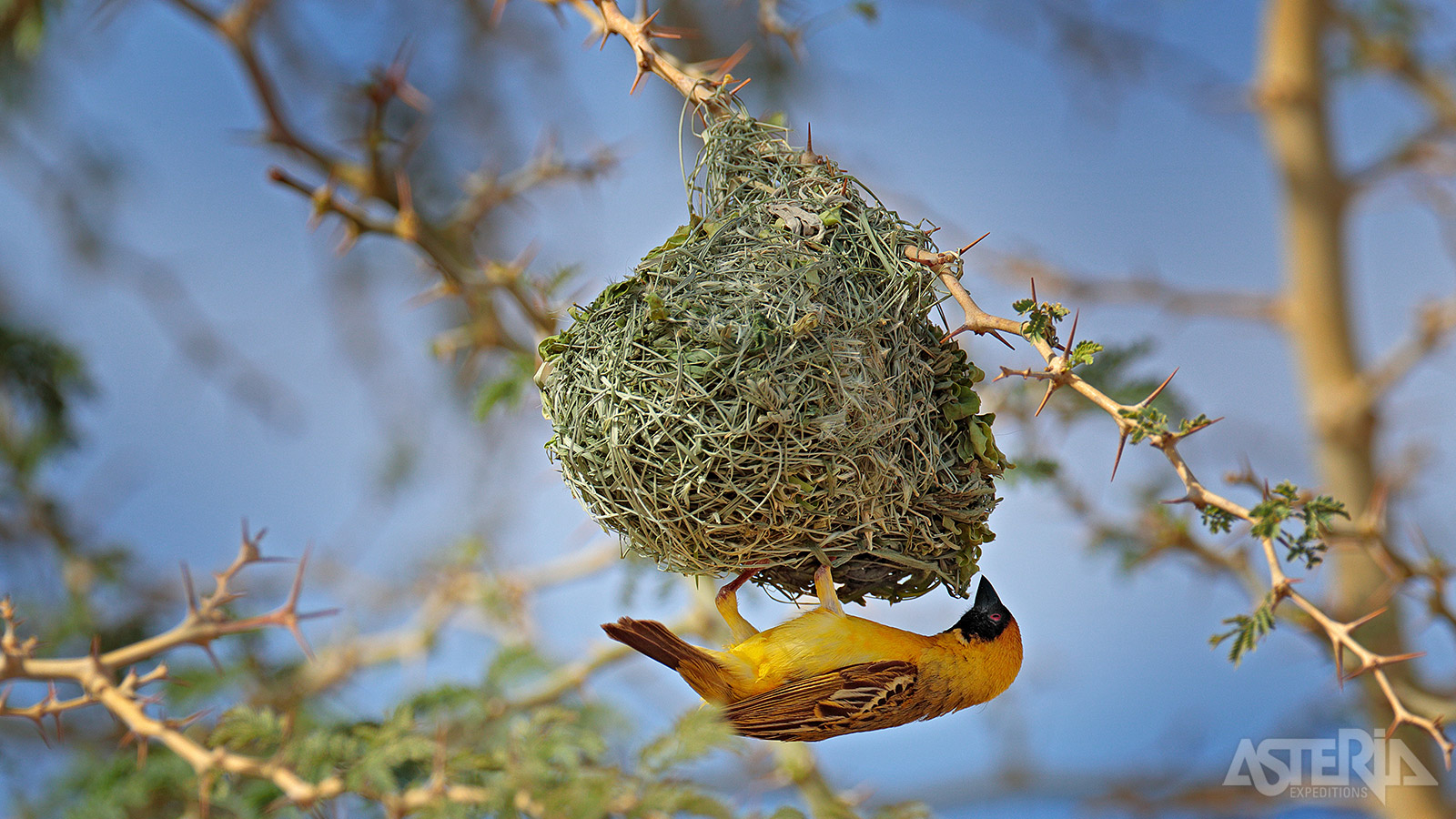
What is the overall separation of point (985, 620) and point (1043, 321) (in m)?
0.82

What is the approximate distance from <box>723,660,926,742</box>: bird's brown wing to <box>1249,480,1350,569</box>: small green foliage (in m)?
0.76

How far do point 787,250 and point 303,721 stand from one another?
2.87 meters

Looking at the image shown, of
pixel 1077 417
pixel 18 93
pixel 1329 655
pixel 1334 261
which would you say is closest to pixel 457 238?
pixel 1077 417

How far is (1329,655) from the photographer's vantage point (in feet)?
11.4

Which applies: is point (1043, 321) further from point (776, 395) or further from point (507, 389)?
point (507, 389)

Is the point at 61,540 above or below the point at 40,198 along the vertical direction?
below

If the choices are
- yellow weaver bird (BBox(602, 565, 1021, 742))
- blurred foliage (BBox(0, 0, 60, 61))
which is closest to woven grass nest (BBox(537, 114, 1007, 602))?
yellow weaver bird (BBox(602, 565, 1021, 742))

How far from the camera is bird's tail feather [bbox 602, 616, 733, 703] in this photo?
6.76 ft

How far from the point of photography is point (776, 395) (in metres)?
2.00

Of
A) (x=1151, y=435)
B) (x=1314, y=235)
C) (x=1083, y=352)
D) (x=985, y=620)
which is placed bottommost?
(x=985, y=620)

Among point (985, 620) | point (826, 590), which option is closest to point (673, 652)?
point (826, 590)

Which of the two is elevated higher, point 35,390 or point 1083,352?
point 35,390

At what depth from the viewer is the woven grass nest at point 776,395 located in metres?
2.03

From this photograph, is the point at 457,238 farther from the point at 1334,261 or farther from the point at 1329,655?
the point at 1334,261
